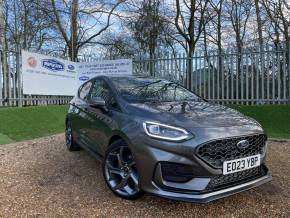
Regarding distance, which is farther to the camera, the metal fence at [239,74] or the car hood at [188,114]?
the metal fence at [239,74]

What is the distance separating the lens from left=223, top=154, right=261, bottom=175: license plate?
350cm

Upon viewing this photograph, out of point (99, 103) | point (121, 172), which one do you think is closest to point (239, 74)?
point (99, 103)

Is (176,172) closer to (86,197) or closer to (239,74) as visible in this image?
(86,197)

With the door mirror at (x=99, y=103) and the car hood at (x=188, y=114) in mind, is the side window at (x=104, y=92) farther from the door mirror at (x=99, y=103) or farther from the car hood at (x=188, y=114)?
the car hood at (x=188, y=114)

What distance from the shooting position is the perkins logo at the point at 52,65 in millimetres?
12227

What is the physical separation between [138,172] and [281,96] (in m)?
8.23

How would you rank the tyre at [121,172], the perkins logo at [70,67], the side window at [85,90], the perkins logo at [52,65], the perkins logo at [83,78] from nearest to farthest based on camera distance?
1. the tyre at [121,172]
2. the side window at [85,90]
3. the perkins logo at [52,65]
4. the perkins logo at [70,67]
5. the perkins logo at [83,78]

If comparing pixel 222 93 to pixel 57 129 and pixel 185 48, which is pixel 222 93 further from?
pixel 185 48

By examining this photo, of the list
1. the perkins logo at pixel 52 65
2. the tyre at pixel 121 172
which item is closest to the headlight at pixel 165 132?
the tyre at pixel 121 172

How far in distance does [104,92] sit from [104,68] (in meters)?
9.10

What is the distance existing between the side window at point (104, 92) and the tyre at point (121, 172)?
0.64m

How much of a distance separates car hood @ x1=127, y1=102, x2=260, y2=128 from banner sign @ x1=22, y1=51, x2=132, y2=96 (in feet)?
22.9

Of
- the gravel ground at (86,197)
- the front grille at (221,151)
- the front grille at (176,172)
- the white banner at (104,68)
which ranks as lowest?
→ the gravel ground at (86,197)

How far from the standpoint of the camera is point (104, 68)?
553 inches
